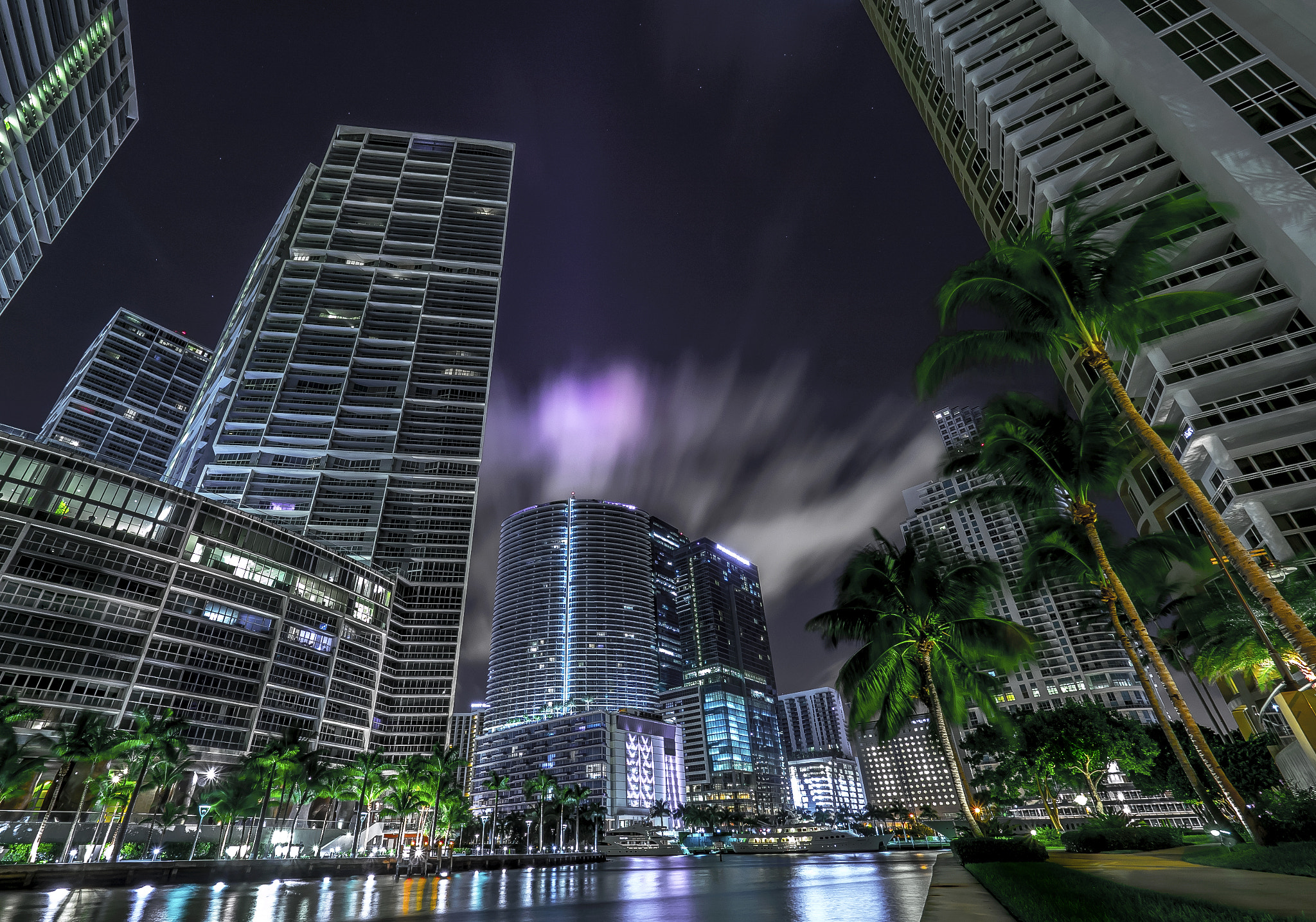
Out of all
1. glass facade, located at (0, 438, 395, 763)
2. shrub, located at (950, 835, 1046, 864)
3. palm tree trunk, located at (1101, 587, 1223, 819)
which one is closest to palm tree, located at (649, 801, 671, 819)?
glass facade, located at (0, 438, 395, 763)

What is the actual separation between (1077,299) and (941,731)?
54.5 feet

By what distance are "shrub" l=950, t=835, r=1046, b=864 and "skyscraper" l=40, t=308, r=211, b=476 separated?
716ft

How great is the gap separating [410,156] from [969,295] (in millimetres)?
204023

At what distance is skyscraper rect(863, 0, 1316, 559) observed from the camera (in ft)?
115

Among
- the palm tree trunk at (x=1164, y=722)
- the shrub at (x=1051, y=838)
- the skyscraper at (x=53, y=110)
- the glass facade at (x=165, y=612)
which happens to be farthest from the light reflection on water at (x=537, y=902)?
the skyscraper at (x=53, y=110)

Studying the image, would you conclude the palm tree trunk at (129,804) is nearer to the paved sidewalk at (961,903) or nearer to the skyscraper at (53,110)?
the paved sidewalk at (961,903)

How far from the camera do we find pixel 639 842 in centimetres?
14388

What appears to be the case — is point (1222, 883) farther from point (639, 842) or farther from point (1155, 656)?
point (639, 842)

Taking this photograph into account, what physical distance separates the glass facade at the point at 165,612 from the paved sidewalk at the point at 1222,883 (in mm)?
85170

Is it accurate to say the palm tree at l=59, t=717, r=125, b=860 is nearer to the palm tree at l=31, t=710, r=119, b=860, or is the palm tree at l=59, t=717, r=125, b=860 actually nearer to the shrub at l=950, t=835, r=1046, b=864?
the palm tree at l=31, t=710, r=119, b=860

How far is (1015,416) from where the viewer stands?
70.2ft

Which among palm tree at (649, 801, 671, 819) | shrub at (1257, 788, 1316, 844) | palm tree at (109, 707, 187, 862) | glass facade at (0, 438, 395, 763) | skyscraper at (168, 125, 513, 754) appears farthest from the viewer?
palm tree at (649, 801, 671, 819)

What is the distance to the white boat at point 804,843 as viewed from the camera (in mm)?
111125

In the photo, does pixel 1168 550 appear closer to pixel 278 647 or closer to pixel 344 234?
pixel 278 647
